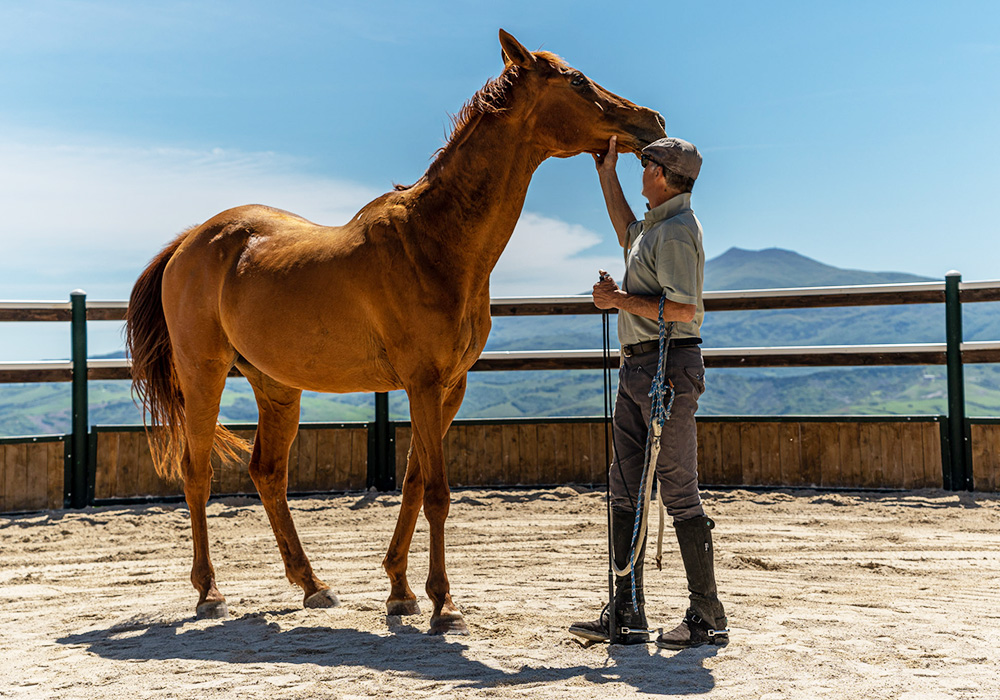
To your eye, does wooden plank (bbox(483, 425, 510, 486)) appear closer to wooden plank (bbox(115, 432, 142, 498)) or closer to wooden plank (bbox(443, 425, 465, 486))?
wooden plank (bbox(443, 425, 465, 486))

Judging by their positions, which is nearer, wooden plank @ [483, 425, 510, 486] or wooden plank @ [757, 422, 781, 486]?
wooden plank @ [757, 422, 781, 486]

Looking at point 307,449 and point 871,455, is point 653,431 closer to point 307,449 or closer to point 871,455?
point 307,449

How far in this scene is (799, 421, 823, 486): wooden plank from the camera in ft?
24.7

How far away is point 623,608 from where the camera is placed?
10.5ft

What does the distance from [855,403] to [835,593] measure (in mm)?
144702

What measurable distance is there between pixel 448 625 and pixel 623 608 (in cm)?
76

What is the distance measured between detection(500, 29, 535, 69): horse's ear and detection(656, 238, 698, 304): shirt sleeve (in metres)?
1.08

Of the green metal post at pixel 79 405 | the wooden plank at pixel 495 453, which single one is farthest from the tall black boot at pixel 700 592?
the green metal post at pixel 79 405

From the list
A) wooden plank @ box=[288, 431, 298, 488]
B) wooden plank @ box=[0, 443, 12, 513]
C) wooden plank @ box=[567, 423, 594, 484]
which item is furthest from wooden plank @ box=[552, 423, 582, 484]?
wooden plank @ box=[0, 443, 12, 513]

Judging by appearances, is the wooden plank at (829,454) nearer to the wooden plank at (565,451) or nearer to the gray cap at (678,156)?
the wooden plank at (565,451)

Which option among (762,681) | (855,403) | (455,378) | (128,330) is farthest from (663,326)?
(855,403)

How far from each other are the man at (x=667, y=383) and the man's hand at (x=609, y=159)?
193 millimetres

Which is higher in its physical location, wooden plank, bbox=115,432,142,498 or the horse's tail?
the horse's tail

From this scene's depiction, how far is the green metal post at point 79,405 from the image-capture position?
7207 mm
